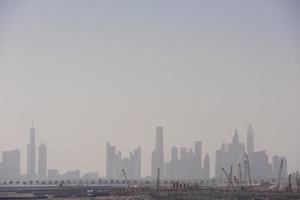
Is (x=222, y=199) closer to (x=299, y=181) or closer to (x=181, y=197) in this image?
(x=181, y=197)

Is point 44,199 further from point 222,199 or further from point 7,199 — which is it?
point 222,199

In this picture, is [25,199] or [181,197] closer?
[25,199]

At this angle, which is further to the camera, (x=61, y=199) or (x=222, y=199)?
(x=222, y=199)

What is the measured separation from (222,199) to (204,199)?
4168 mm

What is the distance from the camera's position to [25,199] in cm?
11312

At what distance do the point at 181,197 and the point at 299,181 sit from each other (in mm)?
50630

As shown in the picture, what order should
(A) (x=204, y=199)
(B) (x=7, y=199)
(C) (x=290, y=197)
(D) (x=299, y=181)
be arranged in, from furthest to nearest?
(D) (x=299, y=181) < (C) (x=290, y=197) < (A) (x=204, y=199) < (B) (x=7, y=199)

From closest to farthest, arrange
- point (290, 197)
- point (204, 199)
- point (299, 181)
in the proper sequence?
point (204, 199), point (290, 197), point (299, 181)

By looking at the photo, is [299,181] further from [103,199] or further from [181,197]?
[103,199]

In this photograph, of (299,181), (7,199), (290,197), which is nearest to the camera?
(7,199)

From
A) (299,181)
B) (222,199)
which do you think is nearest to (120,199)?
(222,199)

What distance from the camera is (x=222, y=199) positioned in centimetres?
12525

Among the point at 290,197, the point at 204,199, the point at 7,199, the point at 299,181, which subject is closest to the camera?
the point at 7,199

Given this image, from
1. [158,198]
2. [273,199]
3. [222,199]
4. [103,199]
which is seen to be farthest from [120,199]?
[273,199]
